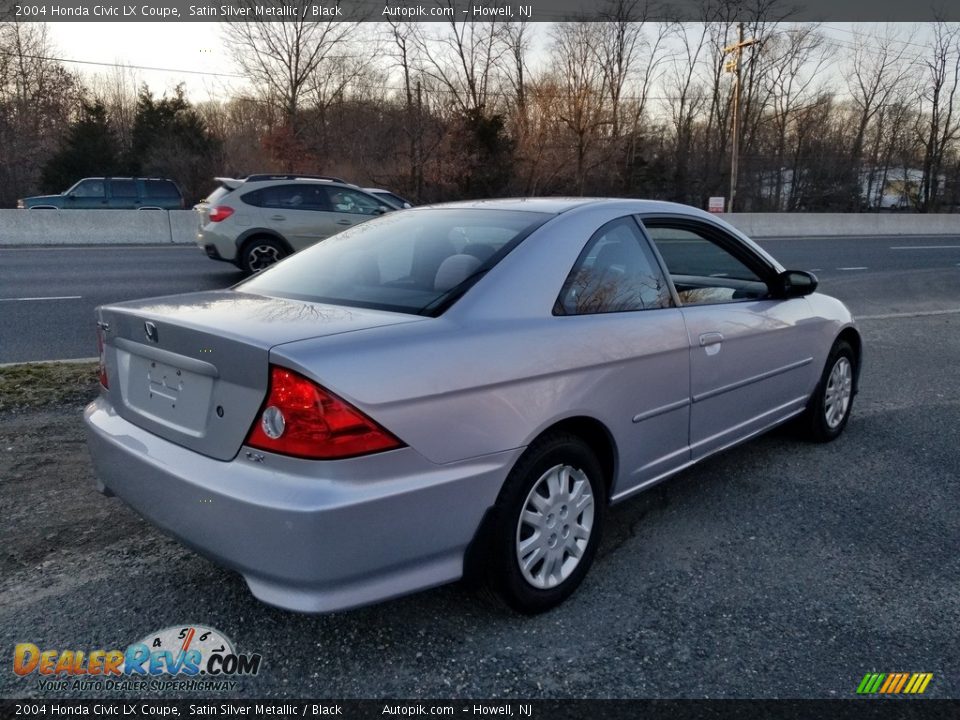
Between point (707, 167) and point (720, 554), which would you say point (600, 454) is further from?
point (707, 167)

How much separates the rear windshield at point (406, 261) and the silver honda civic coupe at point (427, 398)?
14mm

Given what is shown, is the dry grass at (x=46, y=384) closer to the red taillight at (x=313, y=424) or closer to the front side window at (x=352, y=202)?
the red taillight at (x=313, y=424)

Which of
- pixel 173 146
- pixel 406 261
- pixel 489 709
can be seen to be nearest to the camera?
pixel 489 709

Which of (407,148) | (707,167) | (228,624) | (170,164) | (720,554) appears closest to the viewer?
(228,624)

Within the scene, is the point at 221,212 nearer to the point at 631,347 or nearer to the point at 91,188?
the point at 631,347

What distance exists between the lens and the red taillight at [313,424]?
2266 millimetres

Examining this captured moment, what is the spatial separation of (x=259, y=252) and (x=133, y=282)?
6.40 ft

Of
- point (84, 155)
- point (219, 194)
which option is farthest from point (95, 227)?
point (84, 155)

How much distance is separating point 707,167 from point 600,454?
46.4 metres

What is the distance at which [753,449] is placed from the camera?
4832 mm

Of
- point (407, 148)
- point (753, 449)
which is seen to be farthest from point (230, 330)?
point (407, 148)

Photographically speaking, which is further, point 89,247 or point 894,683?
point 89,247

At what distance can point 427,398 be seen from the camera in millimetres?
2410

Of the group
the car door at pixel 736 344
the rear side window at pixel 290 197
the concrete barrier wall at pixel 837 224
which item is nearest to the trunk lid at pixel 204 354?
the car door at pixel 736 344
